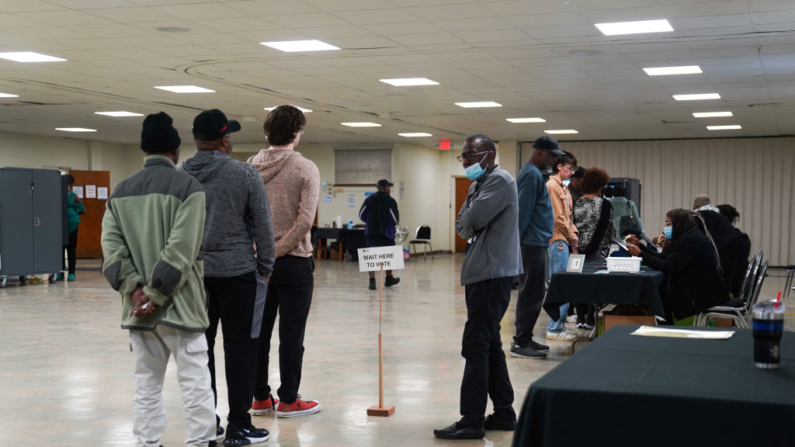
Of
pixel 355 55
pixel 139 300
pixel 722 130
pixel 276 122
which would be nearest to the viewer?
pixel 139 300

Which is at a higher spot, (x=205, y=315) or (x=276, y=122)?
(x=276, y=122)

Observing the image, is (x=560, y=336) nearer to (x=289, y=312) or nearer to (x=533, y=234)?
(x=533, y=234)

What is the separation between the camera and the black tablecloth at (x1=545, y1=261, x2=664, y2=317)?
5.74 metres

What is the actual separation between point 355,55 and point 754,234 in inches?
498

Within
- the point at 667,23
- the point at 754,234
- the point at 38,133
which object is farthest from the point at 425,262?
the point at 667,23

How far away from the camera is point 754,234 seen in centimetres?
1842

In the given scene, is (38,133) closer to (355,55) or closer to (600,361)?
(355,55)

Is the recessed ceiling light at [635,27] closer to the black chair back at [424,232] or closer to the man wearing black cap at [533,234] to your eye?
the man wearing black cap at [533,234]

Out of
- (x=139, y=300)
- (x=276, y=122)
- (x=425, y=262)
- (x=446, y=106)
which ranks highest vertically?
(x=446, y=106)

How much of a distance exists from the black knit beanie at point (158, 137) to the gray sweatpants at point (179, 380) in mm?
720

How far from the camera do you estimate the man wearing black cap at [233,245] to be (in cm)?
363

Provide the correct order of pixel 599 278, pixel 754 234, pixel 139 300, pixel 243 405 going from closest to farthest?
pixel 139 300 → pixel 243 405 → pixel 599 278 → pixel 754 234

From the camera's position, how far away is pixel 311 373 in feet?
18.7

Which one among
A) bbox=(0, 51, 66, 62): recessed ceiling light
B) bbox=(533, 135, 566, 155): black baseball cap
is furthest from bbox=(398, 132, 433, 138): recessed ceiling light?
bbox=(533, 135, 566, 155): black baseball cap
